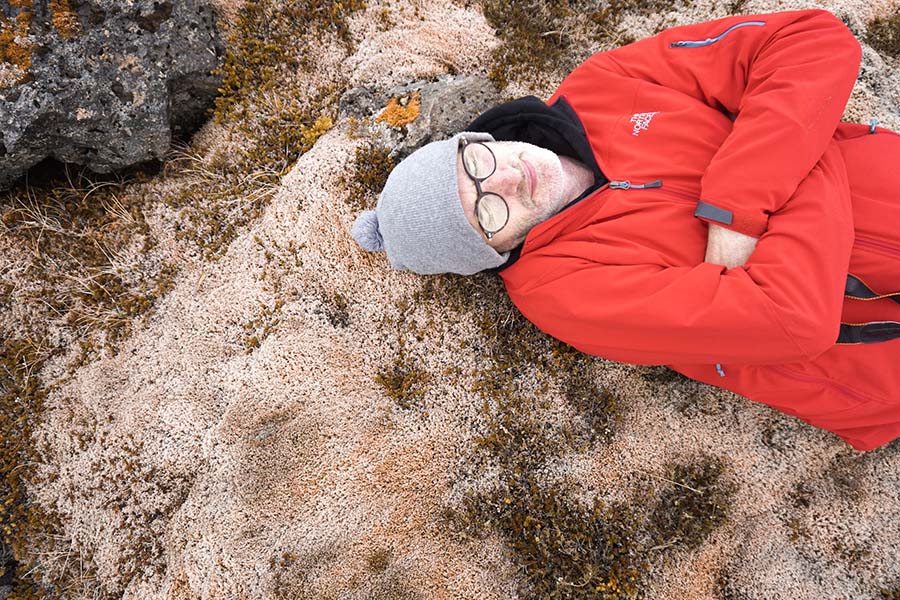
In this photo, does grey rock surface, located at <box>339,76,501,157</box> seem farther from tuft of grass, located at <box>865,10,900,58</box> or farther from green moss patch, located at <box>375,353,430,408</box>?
tuft of grass, located at <box>865,10,900,58</box>

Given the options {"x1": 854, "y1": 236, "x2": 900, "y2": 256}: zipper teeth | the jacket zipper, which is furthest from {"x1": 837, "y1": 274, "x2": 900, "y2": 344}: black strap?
the jacket zipper

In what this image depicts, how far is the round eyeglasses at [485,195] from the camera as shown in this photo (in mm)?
3820

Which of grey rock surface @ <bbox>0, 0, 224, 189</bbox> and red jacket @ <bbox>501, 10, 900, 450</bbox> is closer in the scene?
red jacket @ <bbox>501, 10, 900, 450</bbox>

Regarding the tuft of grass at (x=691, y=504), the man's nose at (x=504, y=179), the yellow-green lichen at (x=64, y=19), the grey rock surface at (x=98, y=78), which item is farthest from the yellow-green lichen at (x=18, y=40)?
the tuft of grass at (x=691, y=504)

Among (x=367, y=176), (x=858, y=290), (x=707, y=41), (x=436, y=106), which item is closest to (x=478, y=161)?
(x=436, y=106)

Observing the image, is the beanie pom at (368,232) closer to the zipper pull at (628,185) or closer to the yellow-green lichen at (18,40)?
the zipper pull at (628,185)

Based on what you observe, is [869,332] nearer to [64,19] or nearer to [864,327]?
[864,327]

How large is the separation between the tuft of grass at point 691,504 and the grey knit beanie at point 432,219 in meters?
2.87

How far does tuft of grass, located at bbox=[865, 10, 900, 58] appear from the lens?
5637 millimetres

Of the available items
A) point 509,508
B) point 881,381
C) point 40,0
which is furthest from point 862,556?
point 40,0

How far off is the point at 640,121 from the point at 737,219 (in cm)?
113

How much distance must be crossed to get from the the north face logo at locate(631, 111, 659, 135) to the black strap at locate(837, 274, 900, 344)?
77.2 inches

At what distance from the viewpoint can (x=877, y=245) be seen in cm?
384

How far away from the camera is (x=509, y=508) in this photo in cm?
488
